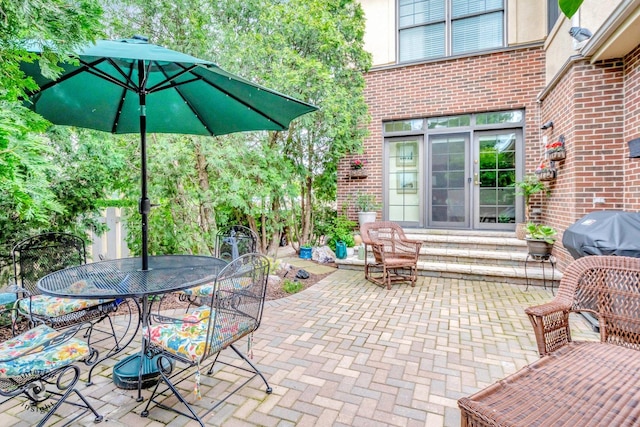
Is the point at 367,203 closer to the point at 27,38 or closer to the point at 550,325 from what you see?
the point at 550,325

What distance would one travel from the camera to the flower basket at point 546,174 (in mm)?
4938

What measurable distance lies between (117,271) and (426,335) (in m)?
2.56

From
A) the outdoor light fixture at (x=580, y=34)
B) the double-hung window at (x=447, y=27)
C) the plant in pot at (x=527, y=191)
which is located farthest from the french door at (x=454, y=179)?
the outdoor light fixture at (x=580, y=34)

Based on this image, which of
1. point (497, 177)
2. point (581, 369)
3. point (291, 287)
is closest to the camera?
point (581, 369)

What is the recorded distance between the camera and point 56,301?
2414 millimetres

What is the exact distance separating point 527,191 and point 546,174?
51cm

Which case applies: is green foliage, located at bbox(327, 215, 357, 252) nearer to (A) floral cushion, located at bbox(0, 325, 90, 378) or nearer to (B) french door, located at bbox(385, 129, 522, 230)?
(B) french door, located at bbox(385, 129, 522, 230)

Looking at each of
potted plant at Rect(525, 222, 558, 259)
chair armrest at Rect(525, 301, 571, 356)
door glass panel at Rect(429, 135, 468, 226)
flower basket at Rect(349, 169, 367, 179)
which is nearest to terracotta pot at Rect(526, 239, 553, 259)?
potted plant at Rect(525, 222, 558, 259)

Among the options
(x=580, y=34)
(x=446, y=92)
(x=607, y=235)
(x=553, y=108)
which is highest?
(x=446, y=92)

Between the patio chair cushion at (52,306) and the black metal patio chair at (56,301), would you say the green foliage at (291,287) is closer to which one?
the black metal patio chair at (56,301)

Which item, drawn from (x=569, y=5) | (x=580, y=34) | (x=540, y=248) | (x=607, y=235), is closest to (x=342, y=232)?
(x=540, y=248)

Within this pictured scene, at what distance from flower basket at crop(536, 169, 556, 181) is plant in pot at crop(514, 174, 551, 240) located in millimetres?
190

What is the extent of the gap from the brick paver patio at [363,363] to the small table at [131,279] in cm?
62

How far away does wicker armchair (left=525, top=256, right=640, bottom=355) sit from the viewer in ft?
5.63
